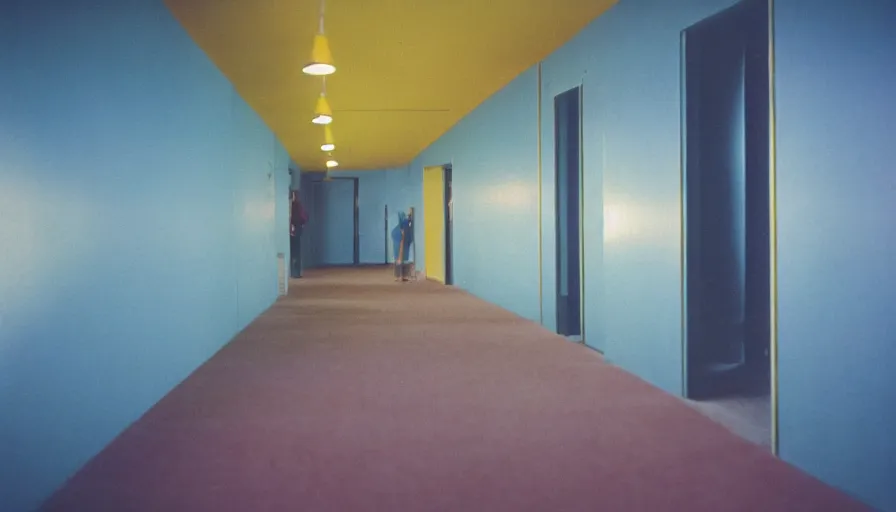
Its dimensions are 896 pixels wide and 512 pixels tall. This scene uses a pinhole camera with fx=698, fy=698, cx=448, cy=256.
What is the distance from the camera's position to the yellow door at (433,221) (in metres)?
14.3

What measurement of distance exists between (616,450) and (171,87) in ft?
12.3

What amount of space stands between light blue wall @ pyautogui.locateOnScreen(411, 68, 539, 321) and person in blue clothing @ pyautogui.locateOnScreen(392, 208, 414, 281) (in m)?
2.64

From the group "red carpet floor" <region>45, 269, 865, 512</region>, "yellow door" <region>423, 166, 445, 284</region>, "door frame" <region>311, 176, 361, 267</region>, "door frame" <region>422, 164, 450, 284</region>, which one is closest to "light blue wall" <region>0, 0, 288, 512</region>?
"red carpet floor" <region>45, 269, 865, 512</region>

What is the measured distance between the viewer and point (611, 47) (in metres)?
5.43

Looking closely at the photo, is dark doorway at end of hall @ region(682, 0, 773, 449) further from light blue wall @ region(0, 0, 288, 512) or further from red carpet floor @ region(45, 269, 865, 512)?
light blue wall @ region(0, 0, 288, 512)

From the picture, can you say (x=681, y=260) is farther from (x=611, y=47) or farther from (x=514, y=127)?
(x=514, y=127)

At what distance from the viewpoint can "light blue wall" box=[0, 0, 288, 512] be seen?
2.56 m

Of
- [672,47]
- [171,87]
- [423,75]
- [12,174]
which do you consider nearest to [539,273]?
[423,75]

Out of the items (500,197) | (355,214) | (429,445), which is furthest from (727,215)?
(355,214)

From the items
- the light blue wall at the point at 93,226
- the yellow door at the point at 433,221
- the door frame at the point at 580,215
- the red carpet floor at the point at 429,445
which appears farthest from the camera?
the yellow door at the point at 433,221

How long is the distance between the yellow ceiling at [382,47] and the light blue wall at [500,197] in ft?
1.14

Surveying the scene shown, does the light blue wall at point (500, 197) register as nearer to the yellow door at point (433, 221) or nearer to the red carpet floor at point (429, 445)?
the yellow door at point (433, 221)

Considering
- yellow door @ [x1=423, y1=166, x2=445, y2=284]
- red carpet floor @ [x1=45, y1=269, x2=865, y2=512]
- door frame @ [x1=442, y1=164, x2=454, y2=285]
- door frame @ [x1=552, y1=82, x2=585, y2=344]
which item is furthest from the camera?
yellow door @ [x1=423, y1=166, x2=445, y2=284]

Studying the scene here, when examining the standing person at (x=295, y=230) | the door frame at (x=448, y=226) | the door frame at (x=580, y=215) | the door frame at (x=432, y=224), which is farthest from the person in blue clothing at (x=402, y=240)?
the door frame at (x=580, y=215)
